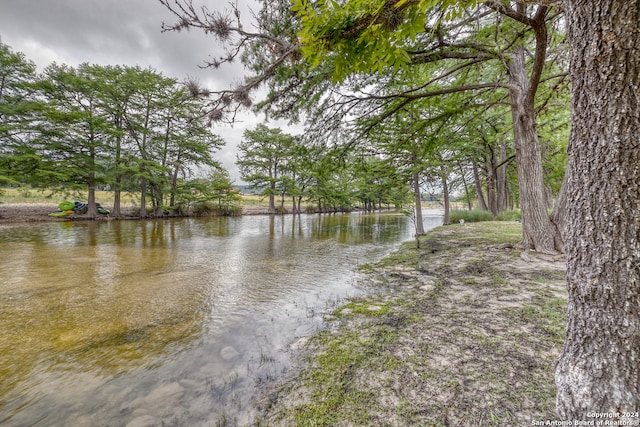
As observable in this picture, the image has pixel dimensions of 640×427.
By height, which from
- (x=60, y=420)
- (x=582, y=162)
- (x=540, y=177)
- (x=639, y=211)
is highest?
(x=540, y=177)

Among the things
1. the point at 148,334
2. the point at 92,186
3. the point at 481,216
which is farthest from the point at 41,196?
the point at 481,216

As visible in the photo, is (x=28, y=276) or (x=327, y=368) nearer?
(x=327, y=368)

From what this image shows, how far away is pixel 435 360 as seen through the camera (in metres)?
1.89

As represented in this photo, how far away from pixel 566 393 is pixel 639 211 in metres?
0.89

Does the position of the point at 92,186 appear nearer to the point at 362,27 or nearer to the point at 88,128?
the point at 88,128

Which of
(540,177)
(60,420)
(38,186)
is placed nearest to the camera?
(60,420)

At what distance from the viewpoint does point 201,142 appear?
21.2m

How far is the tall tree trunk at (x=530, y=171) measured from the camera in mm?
4863

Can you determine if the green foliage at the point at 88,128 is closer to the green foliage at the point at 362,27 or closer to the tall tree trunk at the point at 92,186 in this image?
the tall tree trunk at the point at 92,186

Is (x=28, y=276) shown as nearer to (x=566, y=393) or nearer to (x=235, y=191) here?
(x=566, y=393)

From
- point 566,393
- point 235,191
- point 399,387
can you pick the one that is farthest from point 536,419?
point 235,191

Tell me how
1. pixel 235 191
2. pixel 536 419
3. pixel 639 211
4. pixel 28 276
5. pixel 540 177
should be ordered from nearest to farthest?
pixel 639 211 → pixel 536 419 → pixel 28 276 → pixel 540 177 → pixel 235 191

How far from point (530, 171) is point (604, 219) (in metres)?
5.09

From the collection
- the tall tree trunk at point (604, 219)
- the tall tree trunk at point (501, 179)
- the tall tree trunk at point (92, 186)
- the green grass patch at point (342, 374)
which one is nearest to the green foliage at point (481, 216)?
the tall tree trunk at point (501, 179)
